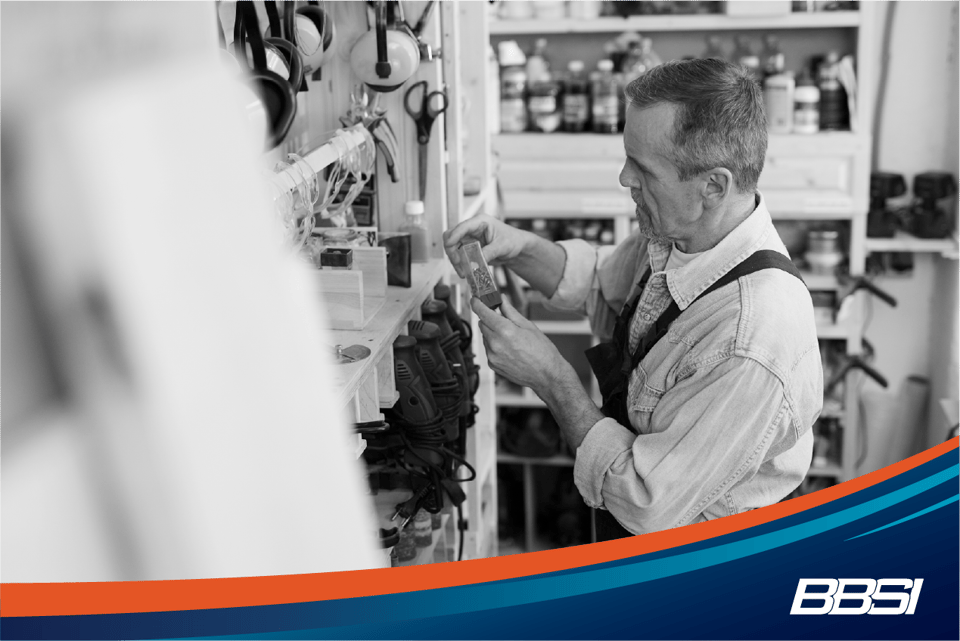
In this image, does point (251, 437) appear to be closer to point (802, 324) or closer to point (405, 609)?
point (405, 609)

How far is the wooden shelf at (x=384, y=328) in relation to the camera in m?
1.35

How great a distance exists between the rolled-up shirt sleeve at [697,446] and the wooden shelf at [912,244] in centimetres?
223

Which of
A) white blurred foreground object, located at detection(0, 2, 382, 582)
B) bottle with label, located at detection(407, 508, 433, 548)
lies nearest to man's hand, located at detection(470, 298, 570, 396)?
bottle with label, located at detection(407, 508, 433, 548)

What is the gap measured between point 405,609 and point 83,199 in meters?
0.48

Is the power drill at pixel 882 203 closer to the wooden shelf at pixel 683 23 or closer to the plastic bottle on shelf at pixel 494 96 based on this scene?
the wooden shelf at pixel 683 23

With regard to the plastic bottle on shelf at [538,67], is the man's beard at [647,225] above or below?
below

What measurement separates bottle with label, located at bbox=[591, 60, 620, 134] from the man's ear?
193cm

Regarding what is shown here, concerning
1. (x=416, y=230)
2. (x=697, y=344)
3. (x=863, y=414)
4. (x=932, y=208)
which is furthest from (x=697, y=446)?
(x=863, y=414)

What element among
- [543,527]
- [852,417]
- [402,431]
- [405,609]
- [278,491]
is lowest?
[543,527]

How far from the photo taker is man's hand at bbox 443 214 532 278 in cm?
188

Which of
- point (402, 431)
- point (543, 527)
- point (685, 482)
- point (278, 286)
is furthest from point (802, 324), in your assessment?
point (543, 527)

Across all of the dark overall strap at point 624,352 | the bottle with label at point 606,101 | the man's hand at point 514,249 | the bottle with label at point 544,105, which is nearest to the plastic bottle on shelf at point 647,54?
the bottle with label at point 606,101

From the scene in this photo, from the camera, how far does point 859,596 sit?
1.09 meters

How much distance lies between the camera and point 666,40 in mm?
3611
